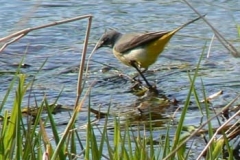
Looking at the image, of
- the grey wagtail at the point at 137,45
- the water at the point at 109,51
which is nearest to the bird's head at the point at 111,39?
the grey wagtail at the point at 137,45

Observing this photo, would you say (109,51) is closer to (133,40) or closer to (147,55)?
(133,40)

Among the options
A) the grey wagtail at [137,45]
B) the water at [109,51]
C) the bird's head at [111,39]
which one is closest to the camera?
the water at [109,51]

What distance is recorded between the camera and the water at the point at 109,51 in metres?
5.78

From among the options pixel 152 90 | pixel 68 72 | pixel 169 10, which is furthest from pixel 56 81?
pixel 169 10

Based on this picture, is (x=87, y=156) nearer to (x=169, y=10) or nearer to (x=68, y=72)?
(x=68, y=72)

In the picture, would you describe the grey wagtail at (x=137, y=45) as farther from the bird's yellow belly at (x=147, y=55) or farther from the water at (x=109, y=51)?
the water at (x=109, y=51)

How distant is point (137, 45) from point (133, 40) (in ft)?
0.17

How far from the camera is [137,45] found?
22.3 feet

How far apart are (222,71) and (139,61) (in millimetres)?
740

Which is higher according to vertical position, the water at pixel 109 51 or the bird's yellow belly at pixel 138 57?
the water at pixel 109 51

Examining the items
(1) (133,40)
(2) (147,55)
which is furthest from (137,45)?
(2) (147,55)

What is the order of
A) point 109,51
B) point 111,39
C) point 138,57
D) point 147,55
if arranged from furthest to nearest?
point 109,51 → point 111,39 → point 138,57 → point 147,55

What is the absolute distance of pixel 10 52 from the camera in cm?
677

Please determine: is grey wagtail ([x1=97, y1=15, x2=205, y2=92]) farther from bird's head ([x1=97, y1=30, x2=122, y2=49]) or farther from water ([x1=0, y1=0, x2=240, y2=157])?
water ([x1=0, y1=0, x2=240, y2=157])
